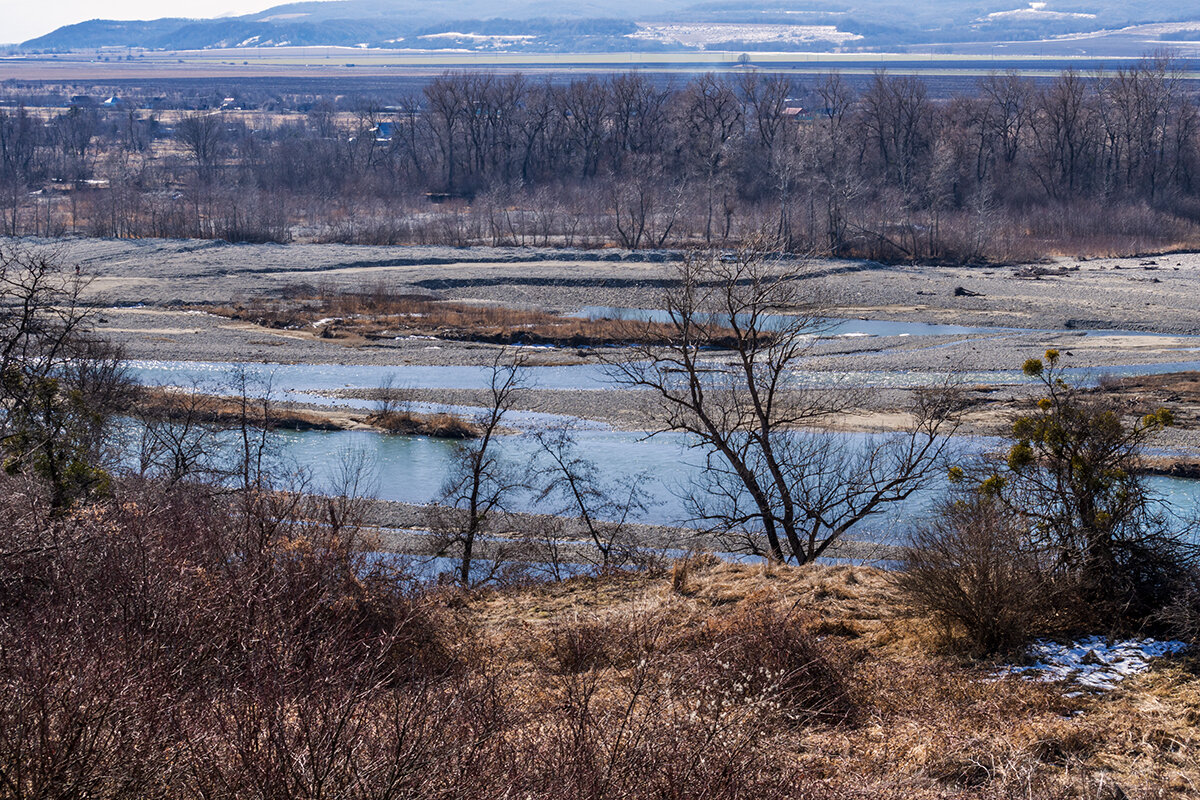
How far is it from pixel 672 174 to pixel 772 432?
58.3 metres

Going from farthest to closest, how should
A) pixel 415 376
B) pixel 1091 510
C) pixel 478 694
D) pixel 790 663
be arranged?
pixel 415 376 → pixel 1091 510 → pixel 790 663 → pixel 478 694

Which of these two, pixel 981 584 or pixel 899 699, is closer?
pixel 899 699

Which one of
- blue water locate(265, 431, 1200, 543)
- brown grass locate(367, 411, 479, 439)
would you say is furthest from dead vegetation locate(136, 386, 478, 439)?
blue water locate(265, 431, 1200, 543)

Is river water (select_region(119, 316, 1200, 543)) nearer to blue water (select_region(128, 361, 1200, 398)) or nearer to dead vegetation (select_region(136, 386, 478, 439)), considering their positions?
blue water (select_region(128, 361, 1200, 398))

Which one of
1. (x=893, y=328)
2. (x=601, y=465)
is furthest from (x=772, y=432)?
(x=893, y=328)

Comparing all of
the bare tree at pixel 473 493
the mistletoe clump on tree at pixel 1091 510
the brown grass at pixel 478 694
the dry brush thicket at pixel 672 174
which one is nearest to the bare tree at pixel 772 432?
the bare tree at pixel 473 493

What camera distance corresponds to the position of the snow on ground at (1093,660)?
30.4ft

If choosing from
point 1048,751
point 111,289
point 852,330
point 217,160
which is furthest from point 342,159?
point 1048,751

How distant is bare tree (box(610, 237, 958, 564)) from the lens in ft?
53.1

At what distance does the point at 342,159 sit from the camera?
9044 cm

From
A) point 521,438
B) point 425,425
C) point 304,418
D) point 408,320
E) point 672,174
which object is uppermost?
point 672,174

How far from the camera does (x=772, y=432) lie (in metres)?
24.1

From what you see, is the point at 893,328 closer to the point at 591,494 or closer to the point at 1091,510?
the point at 591,494

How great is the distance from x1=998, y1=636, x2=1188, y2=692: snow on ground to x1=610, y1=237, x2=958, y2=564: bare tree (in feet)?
17.9
